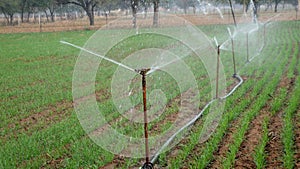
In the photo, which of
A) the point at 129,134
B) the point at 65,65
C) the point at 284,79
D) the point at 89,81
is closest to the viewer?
the point at 89,81

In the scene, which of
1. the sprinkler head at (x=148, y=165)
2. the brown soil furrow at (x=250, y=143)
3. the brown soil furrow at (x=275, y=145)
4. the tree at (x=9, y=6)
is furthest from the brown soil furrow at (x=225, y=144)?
the tree at (x=9, y=6)

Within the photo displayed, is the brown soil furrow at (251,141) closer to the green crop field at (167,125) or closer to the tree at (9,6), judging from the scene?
the green crop field at (167,125)

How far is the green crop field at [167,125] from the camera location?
4727mm

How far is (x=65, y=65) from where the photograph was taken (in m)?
13.4

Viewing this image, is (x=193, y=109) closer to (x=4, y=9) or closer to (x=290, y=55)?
(x=290, y=55)

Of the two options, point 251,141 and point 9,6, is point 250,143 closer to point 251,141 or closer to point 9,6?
point 251,141

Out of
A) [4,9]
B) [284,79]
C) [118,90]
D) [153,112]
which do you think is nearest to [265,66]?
[284,79]

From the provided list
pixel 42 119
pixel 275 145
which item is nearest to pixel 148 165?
pixel 275 145

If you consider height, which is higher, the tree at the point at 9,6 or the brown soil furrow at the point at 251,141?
the tree at the point at 9,6

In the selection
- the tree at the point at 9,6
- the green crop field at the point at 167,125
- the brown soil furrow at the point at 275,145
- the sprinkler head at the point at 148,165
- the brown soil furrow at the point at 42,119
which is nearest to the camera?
the sprinkler head at the point at 148,165

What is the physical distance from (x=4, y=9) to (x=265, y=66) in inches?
1729

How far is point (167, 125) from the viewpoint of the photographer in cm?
608

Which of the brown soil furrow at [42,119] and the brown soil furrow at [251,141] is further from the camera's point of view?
the brown soil furrow at [42,119]

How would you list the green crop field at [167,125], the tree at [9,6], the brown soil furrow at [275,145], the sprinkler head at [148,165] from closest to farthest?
the sprinkler head at [148,165] < the brown soil furrow at [275,145] < the green crop field at [167,125] < the tree at [9,6]
